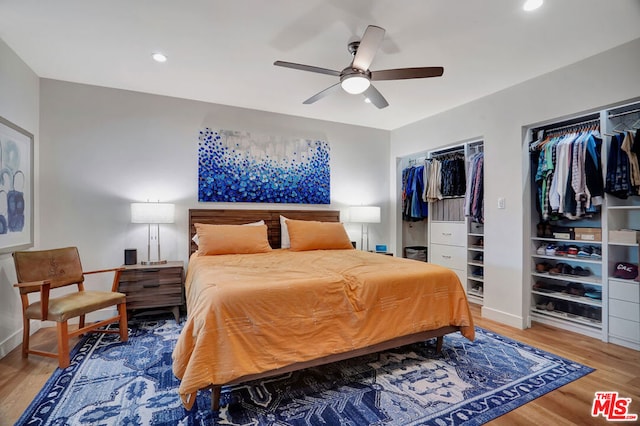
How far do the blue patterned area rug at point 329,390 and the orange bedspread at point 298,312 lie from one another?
27 centimetres

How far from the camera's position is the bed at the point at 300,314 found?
1.69 m

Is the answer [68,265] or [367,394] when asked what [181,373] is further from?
[68,265]

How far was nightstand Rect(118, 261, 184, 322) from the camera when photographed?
303cm

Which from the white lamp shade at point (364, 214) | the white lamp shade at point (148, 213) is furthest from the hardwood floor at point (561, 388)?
the white lamp shade at point (364, 214)

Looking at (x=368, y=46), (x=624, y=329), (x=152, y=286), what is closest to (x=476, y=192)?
(x=624, y=329)

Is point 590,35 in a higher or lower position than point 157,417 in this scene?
higher

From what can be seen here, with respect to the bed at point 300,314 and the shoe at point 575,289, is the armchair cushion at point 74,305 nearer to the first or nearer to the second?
the bed at point 300,314

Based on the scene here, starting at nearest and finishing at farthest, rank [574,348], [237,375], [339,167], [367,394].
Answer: [237,375]
[367,394]
[574,348]
[339,167]

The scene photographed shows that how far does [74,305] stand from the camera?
7.82 feet

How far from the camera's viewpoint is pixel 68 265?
2.77 meters

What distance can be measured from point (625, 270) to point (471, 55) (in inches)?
91.0

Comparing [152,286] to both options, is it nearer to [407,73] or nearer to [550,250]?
[407,73]

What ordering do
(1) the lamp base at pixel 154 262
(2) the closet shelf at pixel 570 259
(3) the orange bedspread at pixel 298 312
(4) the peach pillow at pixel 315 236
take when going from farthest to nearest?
(4) the peach pillow at pixel 315 236 → (1) the lamp base at pixel 154 262 → (2) the closet shelf at pixel 570 259 → (3) the orange bedspread at pixel 298 312

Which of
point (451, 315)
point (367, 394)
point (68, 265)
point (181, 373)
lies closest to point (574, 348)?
point (451, 315)
